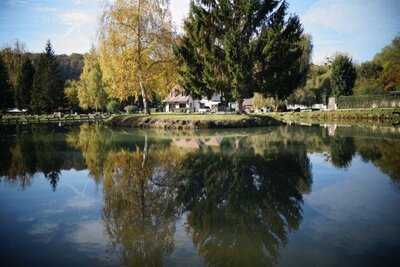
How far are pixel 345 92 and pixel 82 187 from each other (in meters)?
64.1

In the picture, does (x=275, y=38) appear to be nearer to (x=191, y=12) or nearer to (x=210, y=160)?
(x=191, y=12)

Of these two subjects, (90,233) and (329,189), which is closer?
(90,233)

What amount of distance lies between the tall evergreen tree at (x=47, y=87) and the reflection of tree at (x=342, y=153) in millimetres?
60081

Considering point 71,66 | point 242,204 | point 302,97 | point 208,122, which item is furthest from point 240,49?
point 71,66

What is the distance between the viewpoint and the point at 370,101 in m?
52.4

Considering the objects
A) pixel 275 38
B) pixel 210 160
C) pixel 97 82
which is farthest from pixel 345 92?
pixel 210 160

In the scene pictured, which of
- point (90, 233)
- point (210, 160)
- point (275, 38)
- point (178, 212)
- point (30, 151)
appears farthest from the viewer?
point (275, 38)

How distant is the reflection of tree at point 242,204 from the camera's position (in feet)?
18.3

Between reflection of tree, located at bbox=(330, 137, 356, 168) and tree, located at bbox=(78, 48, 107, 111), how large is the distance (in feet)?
182

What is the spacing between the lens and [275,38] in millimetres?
34094

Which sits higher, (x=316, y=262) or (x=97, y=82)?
(x=97, y=82)

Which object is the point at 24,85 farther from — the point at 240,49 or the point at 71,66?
the point at 71,66

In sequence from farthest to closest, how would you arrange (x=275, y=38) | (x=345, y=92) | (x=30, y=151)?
(x=345, y=92)
(x=275, y=38)
(x=30, y=151)

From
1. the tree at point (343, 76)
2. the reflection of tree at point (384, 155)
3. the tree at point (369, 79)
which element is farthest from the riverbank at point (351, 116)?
the reflection of tree at point (384, 155)
